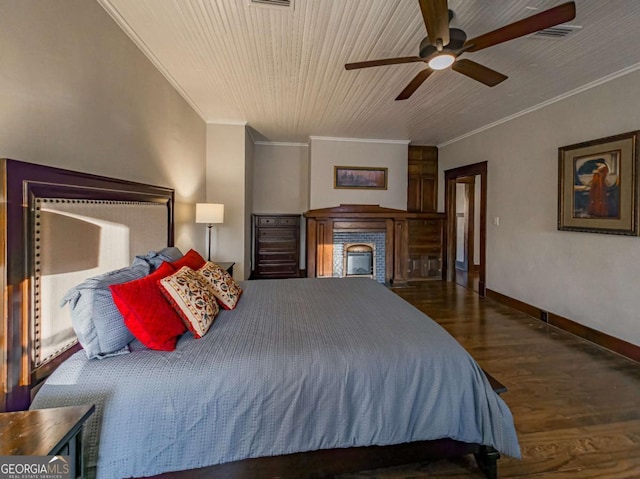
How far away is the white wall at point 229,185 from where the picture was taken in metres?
4.20

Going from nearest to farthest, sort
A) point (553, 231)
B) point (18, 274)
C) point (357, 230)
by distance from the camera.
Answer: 1. point (18, 274)
2. point (553, 231)
3. point (357, 230)

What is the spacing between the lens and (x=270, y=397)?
1.19 metres

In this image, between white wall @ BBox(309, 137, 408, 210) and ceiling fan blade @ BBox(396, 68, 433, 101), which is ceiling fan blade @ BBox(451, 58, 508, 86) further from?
white wall @ BBox(309, 137, 408, 210)

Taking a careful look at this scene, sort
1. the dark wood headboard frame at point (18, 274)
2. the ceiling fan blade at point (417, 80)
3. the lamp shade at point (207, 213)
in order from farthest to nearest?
the lamp shade at point (207, 213) → the ceiling fan blade at point (417, 80) → the dark wood headboard frame at point (18, 274)

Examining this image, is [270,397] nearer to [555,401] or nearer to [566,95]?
[555,401]

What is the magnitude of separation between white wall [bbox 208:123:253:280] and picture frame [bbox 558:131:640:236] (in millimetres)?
4109

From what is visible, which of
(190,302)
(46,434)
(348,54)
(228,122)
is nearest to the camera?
(46,434)

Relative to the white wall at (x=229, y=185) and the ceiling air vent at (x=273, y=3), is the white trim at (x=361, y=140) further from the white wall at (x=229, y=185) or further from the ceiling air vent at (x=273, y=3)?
the ceiling air vent at (x=273, y=3)

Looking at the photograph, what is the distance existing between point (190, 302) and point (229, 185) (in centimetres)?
301

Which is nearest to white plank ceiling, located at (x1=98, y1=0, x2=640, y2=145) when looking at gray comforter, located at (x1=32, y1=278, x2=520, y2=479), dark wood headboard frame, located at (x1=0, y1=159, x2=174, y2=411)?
dark wood headboard frame, located at (x1=0, y1=159, x2=174, y2=411)

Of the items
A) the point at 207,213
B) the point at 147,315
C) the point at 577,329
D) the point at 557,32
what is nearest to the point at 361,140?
the point at 207,213

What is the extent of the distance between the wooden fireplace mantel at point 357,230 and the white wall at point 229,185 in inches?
51.7

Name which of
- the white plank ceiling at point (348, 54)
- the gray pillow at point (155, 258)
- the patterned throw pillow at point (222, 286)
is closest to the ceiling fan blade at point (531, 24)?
the white plank ceiling at point (348, 54)

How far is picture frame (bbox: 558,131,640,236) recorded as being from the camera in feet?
8.49
